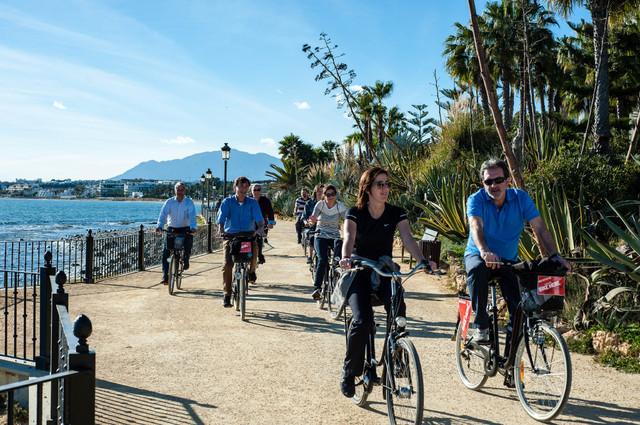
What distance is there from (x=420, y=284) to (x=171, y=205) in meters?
5.02

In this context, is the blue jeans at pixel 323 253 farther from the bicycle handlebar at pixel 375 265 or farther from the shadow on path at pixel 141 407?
the bicycle handlebar at pixel 375 265

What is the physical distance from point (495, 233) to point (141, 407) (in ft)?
10.2

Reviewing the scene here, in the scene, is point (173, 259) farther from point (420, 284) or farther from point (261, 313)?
point (420, 284)

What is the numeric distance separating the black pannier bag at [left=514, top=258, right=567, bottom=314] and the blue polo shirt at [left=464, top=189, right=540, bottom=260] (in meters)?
0.38

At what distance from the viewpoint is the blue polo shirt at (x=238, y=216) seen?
8.86 meters

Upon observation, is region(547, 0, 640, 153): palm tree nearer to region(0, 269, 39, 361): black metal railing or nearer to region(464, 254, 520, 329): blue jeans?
region(464, 254, 520, 329): blue jeans

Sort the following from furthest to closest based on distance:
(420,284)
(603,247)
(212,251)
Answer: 1. (212,251)
2. (420,284)
3. (603,247)

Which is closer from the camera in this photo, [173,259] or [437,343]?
[437,343]

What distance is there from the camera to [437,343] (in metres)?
6.94

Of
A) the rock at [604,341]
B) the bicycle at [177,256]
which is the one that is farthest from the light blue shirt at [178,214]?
the rock at [604,341]

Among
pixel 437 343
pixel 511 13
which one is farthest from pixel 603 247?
pixel 511 13

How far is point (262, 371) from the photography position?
5730 millimetres

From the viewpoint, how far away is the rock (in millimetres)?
6293

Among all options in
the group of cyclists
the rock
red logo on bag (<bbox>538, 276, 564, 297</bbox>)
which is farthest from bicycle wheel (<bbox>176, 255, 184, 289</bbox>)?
red logo on bag (<bbox>538, 276, 564, 297</bbox>)
